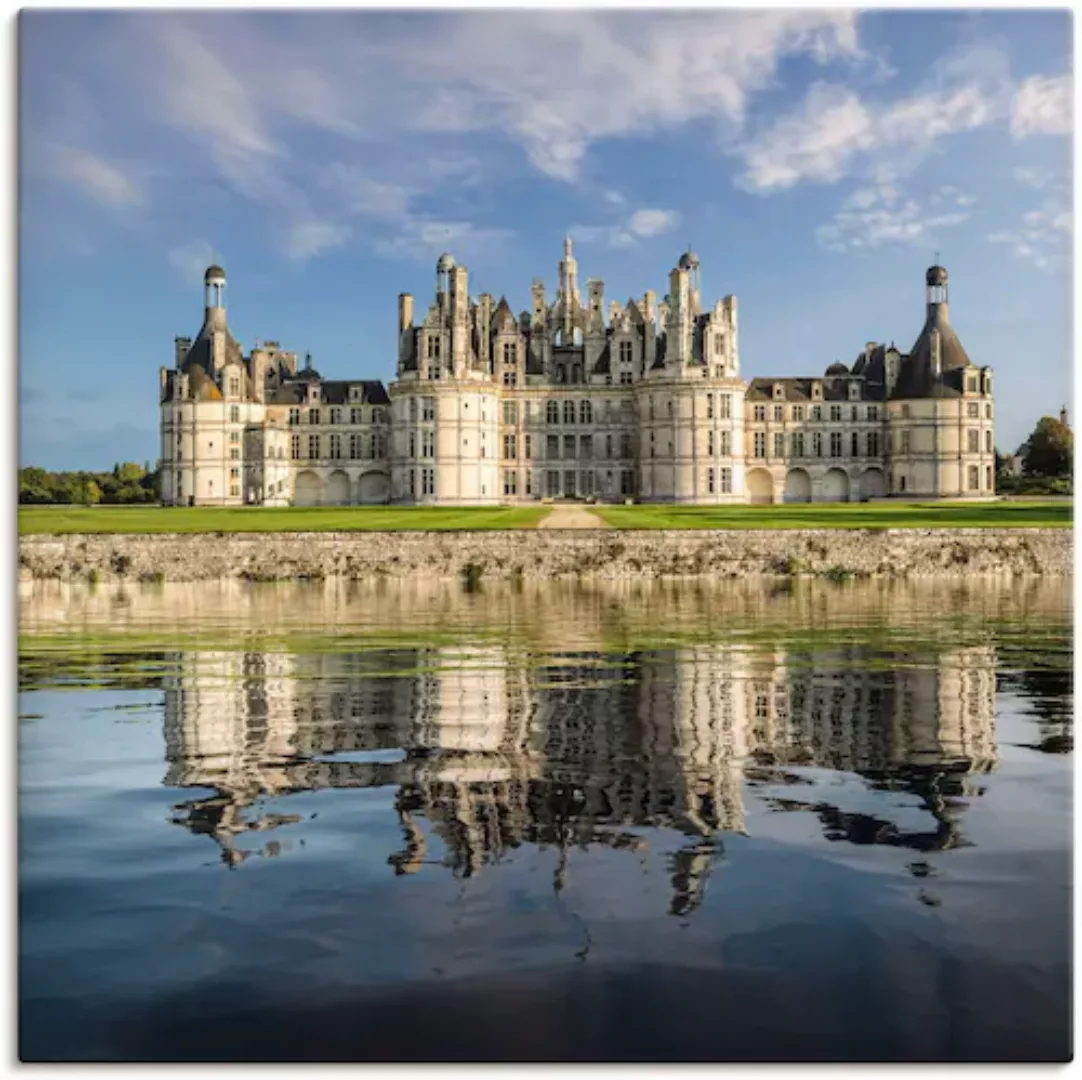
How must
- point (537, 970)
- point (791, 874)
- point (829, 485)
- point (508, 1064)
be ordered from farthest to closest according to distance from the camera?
1. point (829, 485)
2. point (791, 874)
3. point (537, 970)
4. point (508, 1064)

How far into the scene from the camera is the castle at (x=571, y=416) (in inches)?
3226

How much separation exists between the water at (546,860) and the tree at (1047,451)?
4734 centimetres

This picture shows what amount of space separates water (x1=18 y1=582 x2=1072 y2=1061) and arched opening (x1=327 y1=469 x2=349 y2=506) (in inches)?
2725

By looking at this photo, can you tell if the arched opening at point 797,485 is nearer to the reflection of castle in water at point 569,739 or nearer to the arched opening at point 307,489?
the arched opening at point 307,489

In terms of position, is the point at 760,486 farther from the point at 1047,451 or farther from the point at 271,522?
the point at 271,522

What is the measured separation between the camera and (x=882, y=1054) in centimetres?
619

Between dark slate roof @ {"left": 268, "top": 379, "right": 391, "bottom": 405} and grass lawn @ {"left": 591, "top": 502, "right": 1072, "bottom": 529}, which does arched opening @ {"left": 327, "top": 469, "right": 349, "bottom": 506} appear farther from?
grass lawn @ {"left": 591, "top": 502, "right": 1072, "bottom": 529}

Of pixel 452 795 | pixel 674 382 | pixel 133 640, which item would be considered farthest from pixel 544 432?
pixel 452 795

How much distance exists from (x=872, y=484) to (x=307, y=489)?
126 feet

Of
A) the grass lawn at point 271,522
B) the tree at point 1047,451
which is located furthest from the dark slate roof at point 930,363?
the grass lawn at point 271,522

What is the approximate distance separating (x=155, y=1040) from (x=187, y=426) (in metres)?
82.6

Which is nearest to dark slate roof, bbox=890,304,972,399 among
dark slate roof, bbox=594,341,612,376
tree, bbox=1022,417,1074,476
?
tree, bbox=1022,417,1074,476

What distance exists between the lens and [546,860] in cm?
907

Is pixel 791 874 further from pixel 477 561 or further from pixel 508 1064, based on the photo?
pixel 477 561
